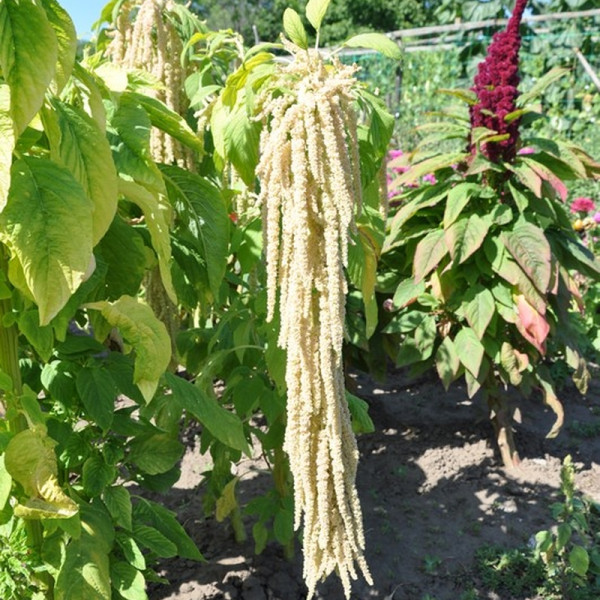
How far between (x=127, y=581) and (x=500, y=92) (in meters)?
2.08

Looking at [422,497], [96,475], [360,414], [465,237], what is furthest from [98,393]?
[422,497]

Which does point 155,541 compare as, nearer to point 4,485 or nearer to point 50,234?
point 4,485

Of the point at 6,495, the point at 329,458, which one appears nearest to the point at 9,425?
the point at 6,495

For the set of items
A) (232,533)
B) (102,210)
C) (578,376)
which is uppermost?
(102,210)

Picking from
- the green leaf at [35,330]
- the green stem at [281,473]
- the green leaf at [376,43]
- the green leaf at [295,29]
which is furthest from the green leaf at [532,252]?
the green leaf at [35,330]

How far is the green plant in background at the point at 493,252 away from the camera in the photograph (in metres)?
2.57

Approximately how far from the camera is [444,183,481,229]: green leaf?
100 inches

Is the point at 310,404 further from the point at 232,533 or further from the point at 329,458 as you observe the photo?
the point at 232,533

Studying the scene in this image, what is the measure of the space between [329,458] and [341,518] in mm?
135

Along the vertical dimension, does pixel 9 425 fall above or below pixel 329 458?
above

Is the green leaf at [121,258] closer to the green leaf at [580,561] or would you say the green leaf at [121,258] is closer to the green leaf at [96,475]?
the green leaf at [96,475]

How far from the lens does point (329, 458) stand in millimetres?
1333

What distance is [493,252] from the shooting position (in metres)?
2.63

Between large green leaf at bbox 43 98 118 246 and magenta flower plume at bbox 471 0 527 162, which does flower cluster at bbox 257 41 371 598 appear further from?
magenta flower plume at bbox 471 0 527 162
